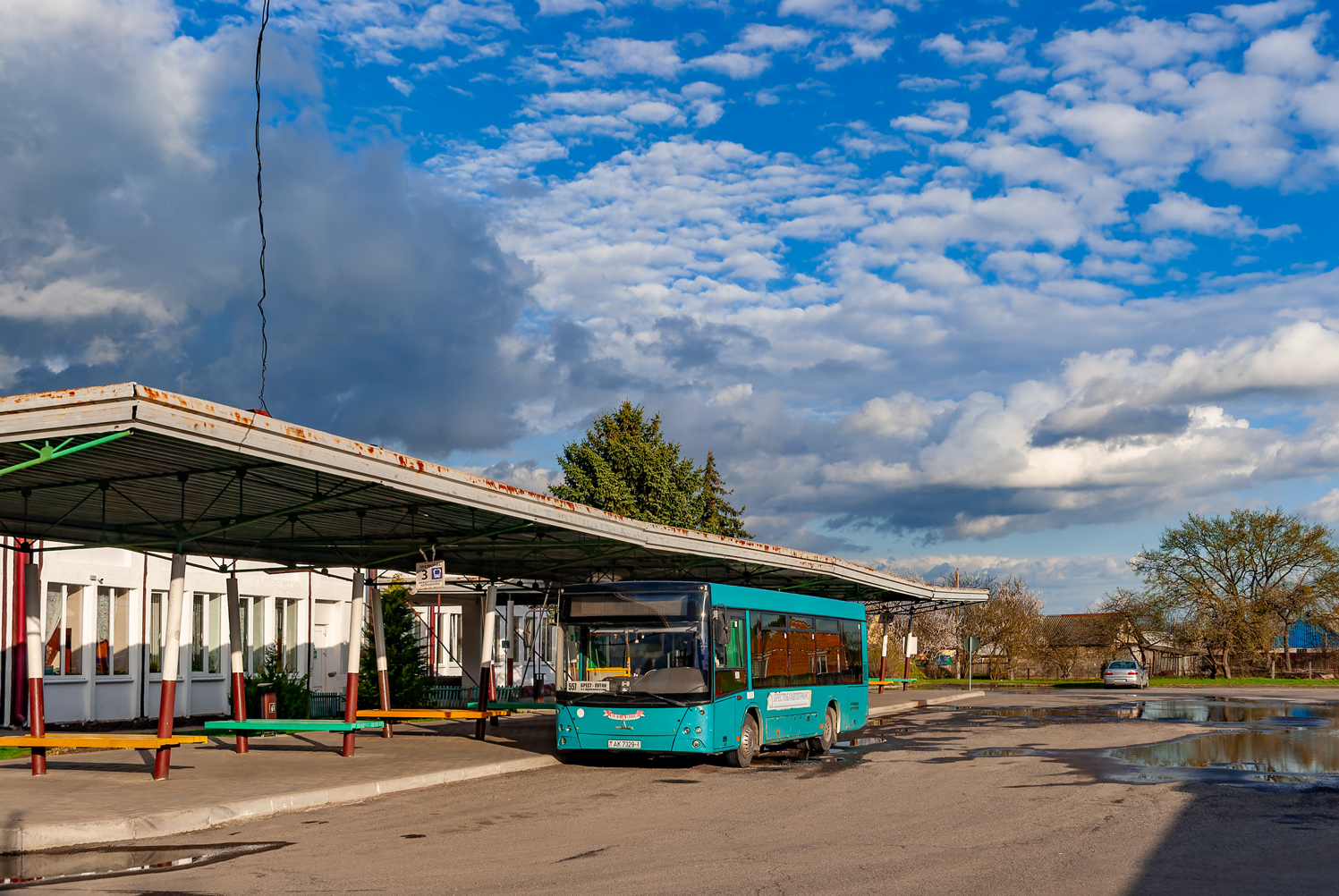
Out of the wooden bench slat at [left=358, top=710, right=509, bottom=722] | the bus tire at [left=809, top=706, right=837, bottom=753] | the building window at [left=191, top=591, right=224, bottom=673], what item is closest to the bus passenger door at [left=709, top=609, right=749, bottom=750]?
the bus tire at [left=809, top=706, right=837, bottom=753]

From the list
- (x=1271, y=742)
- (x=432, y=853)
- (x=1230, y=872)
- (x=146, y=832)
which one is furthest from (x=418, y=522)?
(x=1271, y=742)

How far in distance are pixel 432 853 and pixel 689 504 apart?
5717 cm

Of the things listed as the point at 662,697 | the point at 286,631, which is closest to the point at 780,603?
the point at 662,697

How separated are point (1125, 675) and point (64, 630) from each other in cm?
4748

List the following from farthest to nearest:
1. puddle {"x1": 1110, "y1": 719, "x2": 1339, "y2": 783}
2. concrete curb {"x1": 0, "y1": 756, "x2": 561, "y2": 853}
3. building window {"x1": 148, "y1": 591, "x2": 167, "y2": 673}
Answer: building window {"x1": 148, "y1": 591, "x2": 167, "y2": 673} < puddle {"x1": 1110, "y1": 719, "x2": 1339, "y2": 783} < concrete curb {"x1": 0, "y1": 756, "x2": 561, "y2": 853}

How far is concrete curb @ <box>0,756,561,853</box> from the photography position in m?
10.8

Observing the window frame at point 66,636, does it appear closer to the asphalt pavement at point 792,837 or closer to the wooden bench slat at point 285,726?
the wooden bench slat at point 285,726

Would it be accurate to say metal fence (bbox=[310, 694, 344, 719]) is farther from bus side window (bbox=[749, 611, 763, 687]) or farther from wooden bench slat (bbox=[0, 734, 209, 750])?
wooden bench slat (bbox=[0, 734, 209, 750])

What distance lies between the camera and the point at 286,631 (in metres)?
34.6

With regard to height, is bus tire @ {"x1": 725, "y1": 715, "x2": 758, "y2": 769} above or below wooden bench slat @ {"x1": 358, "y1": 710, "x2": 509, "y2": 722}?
below

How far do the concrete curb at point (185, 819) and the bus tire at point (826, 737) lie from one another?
26.1 feet

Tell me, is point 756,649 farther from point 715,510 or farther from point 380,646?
point 715,510

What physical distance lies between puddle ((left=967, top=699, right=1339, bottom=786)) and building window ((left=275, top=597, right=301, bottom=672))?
19.7 metres

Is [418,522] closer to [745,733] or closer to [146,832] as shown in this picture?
[745,733]
